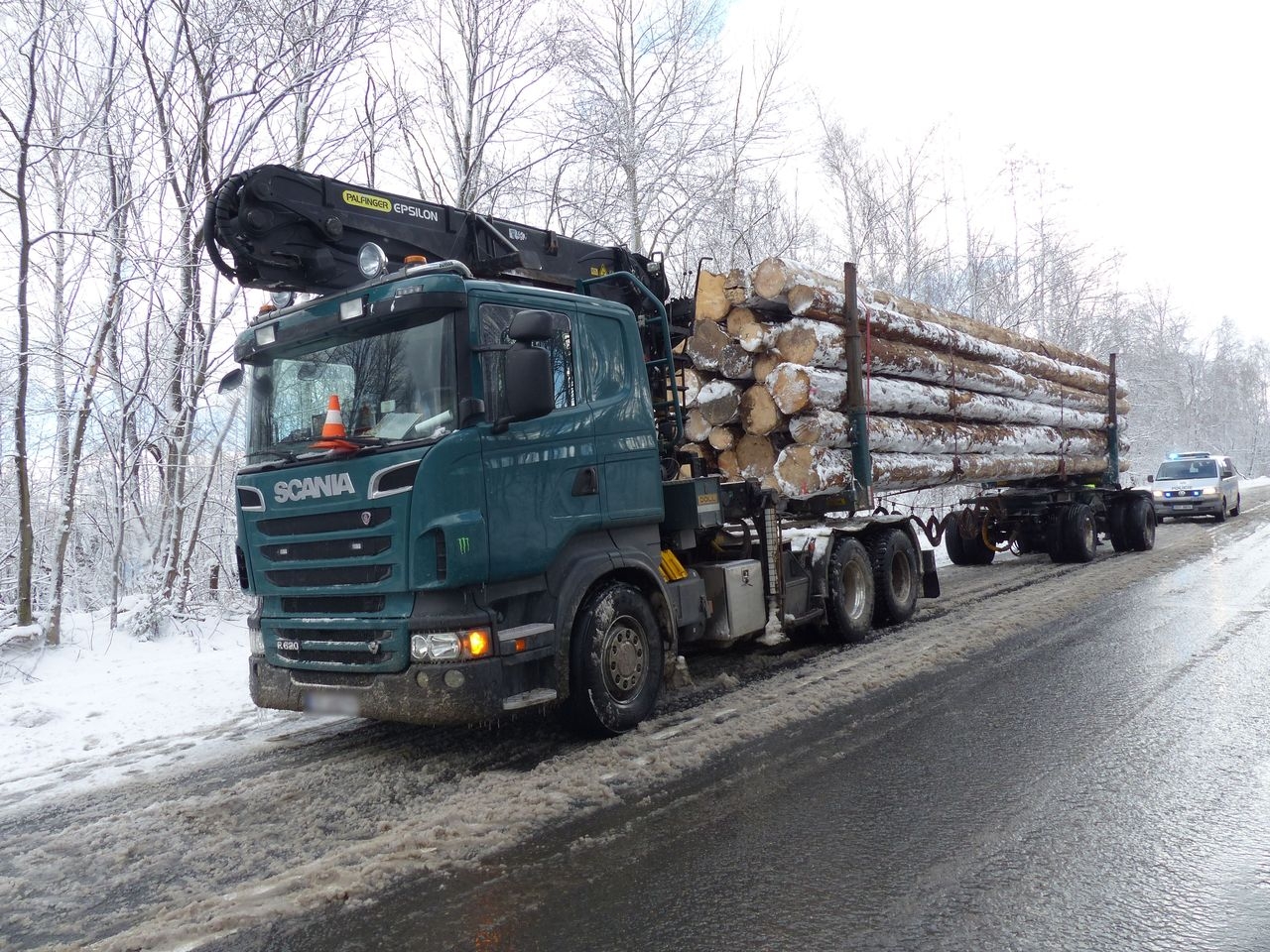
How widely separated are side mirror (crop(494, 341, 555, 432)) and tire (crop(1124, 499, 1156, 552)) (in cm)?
1383

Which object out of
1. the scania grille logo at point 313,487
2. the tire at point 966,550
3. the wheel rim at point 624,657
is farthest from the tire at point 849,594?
the tire at point 966,550

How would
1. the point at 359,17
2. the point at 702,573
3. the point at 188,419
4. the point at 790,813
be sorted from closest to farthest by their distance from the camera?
the point at 790,813 < the point at 702,573 < the point at 188,419 < the point at 359,17

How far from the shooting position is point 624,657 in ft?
18.6

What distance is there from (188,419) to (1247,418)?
86.8 m

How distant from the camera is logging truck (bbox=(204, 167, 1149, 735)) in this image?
4.78m

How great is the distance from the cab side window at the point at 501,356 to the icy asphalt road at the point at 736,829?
7.03ft

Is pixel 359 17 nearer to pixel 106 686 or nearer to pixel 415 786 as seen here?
pixel 106 686

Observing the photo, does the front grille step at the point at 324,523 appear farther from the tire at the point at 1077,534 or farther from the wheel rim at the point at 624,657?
the tire at the point at 1077,534

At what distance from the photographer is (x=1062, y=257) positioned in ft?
104

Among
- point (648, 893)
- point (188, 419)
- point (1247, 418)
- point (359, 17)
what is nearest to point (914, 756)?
point (648, 893)

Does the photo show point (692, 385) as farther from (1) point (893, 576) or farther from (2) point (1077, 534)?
(2) point (1077, 534)

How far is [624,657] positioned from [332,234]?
3.37m

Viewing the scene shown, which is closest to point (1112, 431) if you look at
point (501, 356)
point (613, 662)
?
point (613, 662)

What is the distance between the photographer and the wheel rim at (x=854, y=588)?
27.7 ft
